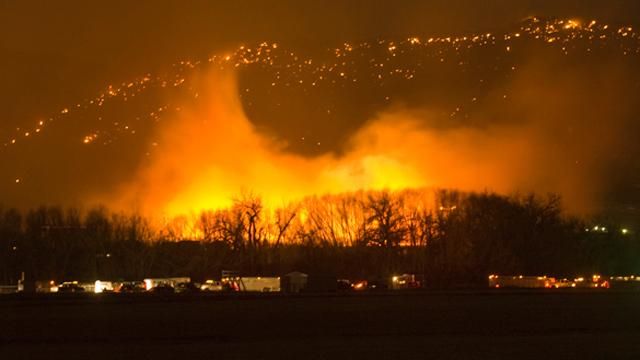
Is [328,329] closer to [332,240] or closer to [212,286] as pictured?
[212,286]

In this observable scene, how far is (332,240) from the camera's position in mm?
121562

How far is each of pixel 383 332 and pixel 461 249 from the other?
74200 mm

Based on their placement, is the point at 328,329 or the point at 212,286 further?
the point at 212,286

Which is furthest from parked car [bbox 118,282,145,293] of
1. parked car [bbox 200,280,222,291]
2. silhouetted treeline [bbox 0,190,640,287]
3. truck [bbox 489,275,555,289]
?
truck [bbox 489,275,555,289]

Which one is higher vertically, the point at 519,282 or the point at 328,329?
the point at 519,282

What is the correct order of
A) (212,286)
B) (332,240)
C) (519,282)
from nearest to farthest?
(519,282), (212,286), (332,240)

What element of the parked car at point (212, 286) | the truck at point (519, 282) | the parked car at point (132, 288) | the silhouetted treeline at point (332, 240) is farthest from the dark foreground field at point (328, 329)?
the silhouetted treeline at point (332, 240)

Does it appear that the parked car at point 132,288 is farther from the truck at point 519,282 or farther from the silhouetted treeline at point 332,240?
the truck at point 519,282

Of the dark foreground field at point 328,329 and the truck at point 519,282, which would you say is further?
the truck at point 519,282

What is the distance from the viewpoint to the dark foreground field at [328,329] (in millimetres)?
30172

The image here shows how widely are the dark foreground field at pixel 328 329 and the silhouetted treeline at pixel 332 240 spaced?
51513mm

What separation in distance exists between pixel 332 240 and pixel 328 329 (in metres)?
83.8

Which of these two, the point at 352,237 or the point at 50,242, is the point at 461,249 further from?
the point at 50,242

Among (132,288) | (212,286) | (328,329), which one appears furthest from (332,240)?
(328,329)
